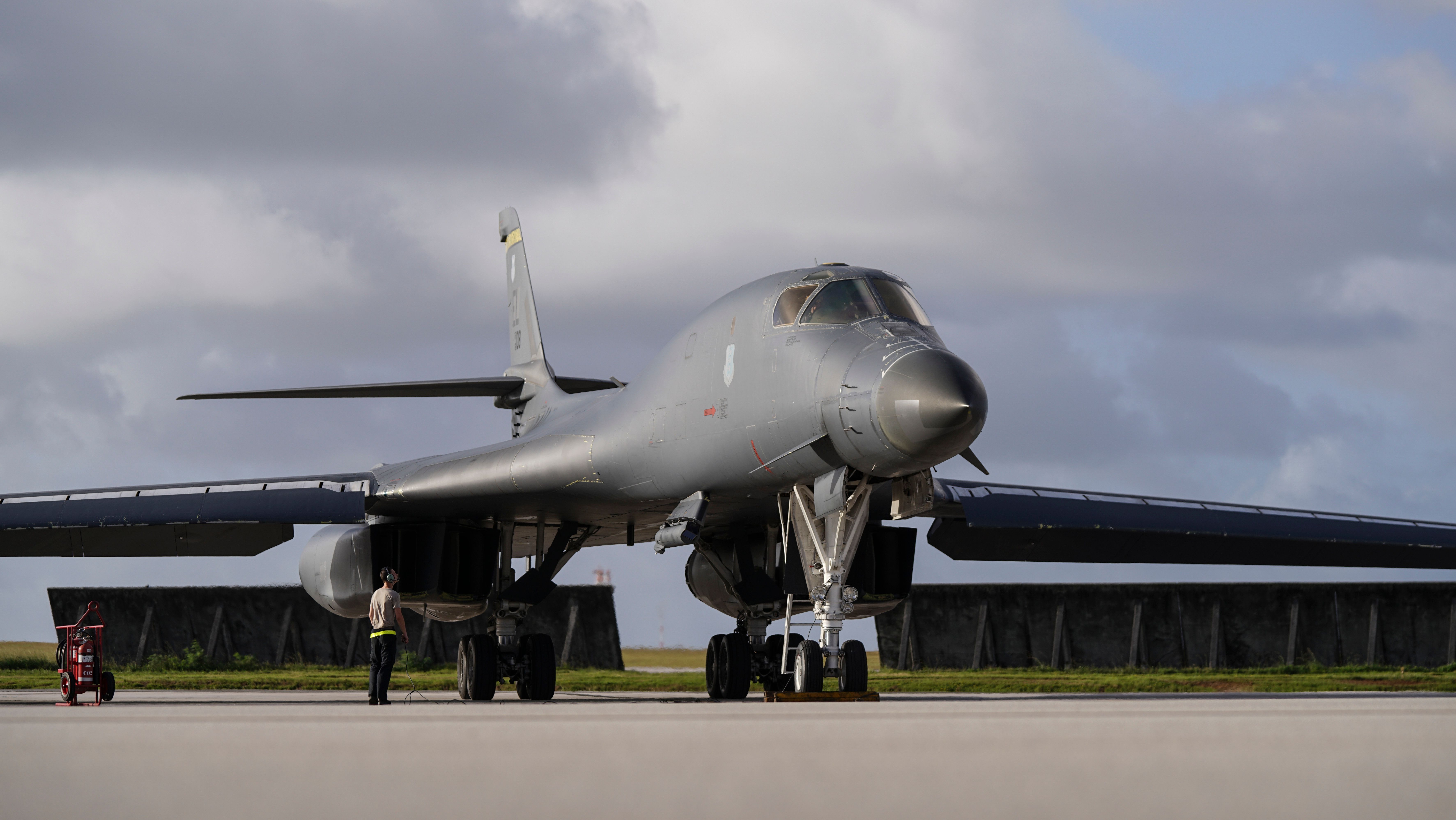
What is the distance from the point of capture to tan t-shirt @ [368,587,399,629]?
458 inches

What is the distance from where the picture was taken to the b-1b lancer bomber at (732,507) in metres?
10.6

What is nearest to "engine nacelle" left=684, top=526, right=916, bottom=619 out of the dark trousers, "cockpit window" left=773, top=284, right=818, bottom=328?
→ "cockpit window" left=773, top=284, right=818, bottom=328

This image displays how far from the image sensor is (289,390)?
18.2 metres

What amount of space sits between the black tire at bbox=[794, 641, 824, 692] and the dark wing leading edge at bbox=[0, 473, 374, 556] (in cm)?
682

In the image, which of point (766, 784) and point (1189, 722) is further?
point (1189, 722)

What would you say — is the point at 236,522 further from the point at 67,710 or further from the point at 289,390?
the point at 67,710

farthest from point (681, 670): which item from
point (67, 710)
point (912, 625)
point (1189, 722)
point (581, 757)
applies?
point (581, 757)

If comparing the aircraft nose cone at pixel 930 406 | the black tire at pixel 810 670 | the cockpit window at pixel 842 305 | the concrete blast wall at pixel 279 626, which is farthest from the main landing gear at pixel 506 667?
the concrete blast wall at pixel 279 626

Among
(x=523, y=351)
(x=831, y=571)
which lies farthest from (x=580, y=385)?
(x=831, y=571)

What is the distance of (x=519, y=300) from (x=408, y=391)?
3.22 m

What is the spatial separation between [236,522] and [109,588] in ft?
35.2

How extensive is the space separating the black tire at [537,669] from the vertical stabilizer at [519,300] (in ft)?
16.9

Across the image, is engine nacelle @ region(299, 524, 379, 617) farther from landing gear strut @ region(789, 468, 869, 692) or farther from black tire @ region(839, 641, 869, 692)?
black tire @ region(839, 641, 869, 692)

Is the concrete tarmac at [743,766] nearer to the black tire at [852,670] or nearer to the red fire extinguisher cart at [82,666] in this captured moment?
the black tire at [852,670]
